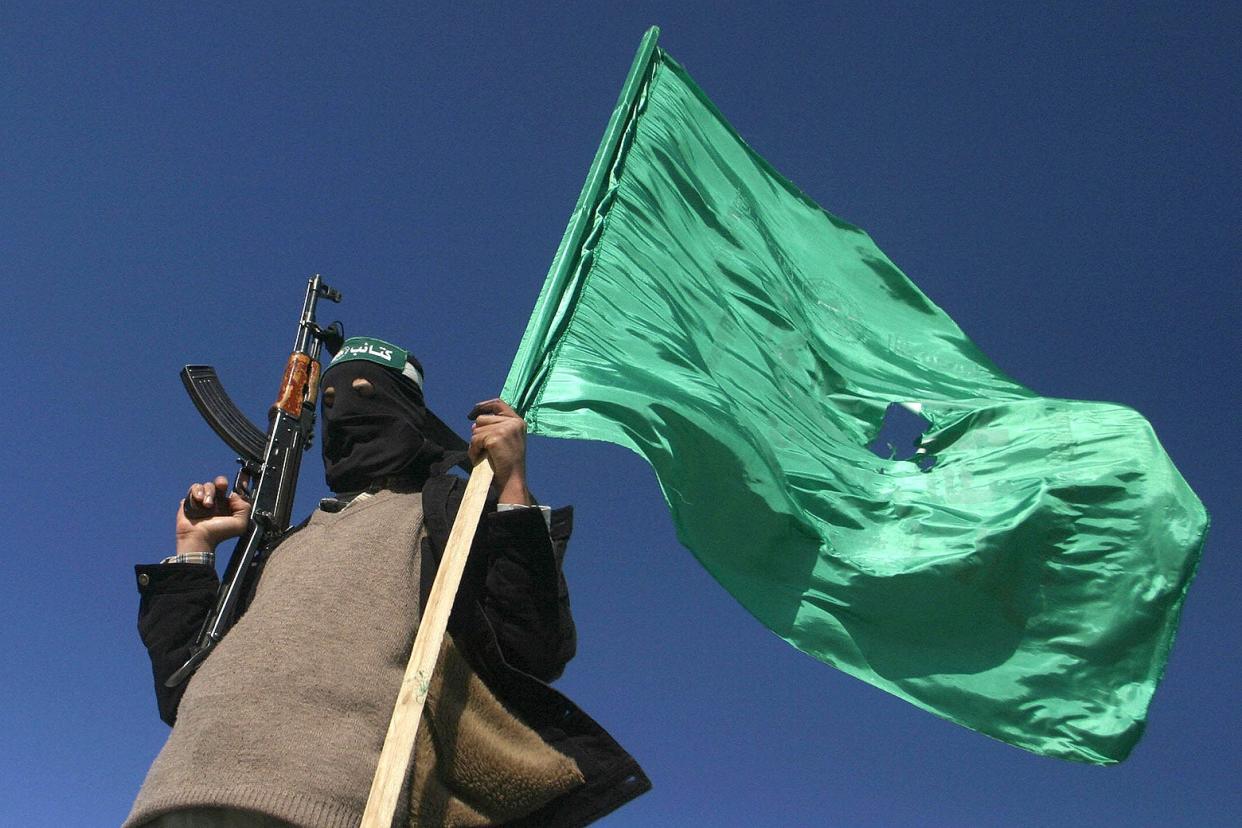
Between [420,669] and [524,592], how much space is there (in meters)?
0.74

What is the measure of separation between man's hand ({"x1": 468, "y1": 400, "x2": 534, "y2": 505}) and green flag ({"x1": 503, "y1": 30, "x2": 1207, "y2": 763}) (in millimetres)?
390

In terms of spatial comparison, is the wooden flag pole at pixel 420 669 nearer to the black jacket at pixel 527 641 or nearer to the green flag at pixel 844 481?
the black jacket at pixel 527 641

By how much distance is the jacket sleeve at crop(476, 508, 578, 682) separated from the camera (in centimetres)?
346

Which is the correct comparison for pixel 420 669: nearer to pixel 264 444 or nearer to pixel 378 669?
pixel 378 669

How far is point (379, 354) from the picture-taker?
14.6 feet

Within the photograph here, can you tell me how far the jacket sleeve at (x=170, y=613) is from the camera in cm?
365

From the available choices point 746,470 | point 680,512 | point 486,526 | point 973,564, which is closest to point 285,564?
point 486,526

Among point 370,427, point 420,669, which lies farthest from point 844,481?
point 420,669

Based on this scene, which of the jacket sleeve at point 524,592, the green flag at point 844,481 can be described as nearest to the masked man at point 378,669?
the jacket sleeve at point 524,592

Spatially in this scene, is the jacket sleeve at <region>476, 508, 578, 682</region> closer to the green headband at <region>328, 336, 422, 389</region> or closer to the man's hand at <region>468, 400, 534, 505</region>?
the man's hand at <region>468, 400, 534, 505</region>

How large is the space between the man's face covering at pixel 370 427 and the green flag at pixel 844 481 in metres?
0.49

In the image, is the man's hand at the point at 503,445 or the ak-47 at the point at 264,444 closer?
the man's hand at the point at 503,445

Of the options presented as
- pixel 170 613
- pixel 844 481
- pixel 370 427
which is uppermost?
pixel 844 481

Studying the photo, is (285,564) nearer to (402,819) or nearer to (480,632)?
(480,632)
